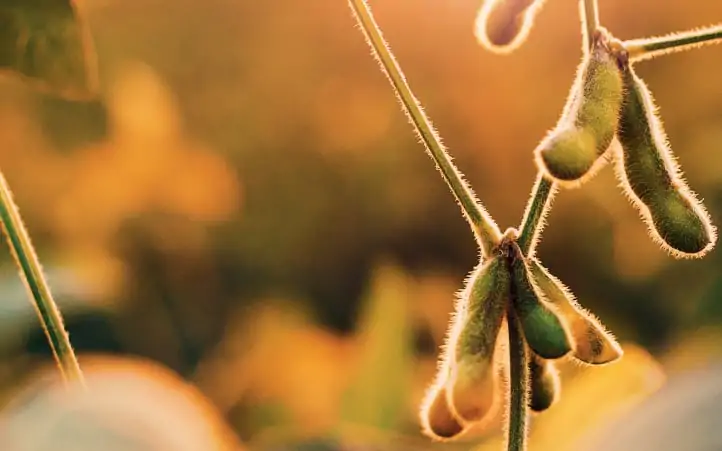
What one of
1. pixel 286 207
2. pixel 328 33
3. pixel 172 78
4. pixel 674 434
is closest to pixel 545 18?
pixel 328 33

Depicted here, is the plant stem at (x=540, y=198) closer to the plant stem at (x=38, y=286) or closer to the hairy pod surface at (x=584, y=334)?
the hairy pod surface at (x=584, y=334)

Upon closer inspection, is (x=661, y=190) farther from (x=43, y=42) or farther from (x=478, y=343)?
(x=43, y=42)

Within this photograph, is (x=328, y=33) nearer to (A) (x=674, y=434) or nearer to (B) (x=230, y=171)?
(B) (x=230, y=171)

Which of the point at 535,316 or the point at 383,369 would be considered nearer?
the point at 535,316

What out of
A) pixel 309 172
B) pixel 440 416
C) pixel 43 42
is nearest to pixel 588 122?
pixel 440 416

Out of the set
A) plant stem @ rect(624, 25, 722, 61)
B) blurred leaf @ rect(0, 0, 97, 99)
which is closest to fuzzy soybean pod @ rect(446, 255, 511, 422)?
plant stem @ rect(624, 25, 722, 61)

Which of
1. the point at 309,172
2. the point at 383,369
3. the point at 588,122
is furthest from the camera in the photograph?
the point at 309,172

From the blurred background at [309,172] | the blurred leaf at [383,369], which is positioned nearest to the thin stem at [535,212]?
the blurred leaf at [383,369]
